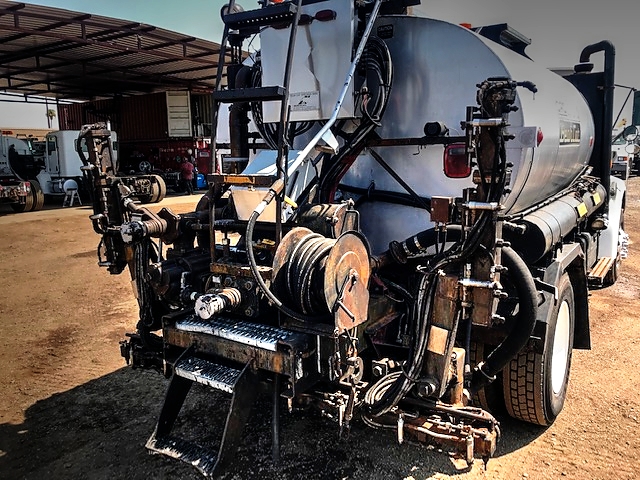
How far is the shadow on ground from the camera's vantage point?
310 cm

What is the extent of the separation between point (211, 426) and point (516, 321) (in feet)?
6.79

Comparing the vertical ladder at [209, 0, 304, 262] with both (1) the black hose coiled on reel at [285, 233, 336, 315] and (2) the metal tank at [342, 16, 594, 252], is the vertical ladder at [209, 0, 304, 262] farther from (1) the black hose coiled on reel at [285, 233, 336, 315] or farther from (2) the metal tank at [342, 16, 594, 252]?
(2) the metal tank at [342, 16, 594, 252]

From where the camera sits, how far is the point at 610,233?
18.5ft

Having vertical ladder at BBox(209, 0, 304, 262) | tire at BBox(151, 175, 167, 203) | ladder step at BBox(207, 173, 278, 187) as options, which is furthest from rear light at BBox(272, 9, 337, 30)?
tire at BBox(151, 175, 167, 203)

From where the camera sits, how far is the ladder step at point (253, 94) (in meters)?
2.75

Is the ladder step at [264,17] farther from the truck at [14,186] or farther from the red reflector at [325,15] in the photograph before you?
the truck at [14,186]

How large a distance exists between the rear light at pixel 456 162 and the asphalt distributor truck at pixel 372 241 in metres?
0.01

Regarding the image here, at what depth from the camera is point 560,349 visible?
3.79 meters

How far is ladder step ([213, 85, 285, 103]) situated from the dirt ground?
2.08 metres

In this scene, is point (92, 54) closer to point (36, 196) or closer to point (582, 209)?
point (36, 196)

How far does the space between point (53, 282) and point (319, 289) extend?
6147 mm

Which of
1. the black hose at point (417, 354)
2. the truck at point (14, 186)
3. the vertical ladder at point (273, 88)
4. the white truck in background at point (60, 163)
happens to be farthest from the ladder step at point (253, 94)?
the white truck in background at point (60, 163)

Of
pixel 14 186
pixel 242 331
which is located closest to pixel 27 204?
pixel 14 186

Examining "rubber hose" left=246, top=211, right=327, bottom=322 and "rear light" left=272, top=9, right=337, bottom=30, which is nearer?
"rubber hose" left=246, top=211, right=327, bottom=322
